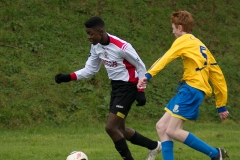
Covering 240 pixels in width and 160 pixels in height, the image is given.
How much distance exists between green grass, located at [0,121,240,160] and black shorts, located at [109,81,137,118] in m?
1.09

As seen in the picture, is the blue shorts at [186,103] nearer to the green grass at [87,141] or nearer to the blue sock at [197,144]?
the blue sock at [197,144]

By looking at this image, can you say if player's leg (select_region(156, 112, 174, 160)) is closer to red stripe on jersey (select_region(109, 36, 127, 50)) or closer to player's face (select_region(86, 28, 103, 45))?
red stripe on jersey (select_region(109, 36, 127, 50))

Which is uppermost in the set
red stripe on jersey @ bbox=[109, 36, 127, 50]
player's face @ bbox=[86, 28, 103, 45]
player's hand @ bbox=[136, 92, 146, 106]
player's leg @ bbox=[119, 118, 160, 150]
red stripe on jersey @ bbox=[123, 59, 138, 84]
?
player's face @ bbox=[86, 28, 103, 45]

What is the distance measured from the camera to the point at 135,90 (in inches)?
281

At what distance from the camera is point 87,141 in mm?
10281

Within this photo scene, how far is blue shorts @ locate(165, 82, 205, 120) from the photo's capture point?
6.21m

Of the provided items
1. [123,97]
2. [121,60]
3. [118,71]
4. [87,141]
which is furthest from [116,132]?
[87,141]

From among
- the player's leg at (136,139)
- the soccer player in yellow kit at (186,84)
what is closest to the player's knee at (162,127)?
the soccer player in yellow kit at (186,84)

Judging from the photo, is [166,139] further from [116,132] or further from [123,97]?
[123,97]

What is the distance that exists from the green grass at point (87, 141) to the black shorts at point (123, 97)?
109cm

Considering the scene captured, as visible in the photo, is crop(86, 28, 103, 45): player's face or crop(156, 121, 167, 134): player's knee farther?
crop(86, 28, 103, 45): player's face

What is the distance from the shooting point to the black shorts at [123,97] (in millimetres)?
7023

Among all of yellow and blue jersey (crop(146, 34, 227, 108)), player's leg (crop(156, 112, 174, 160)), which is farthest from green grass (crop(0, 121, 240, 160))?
yellow and blue jersey (crop(146, 34, 227, 108))

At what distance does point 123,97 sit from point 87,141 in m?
3.42
